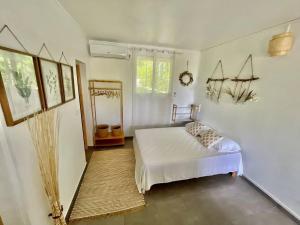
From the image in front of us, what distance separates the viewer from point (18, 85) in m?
0.91

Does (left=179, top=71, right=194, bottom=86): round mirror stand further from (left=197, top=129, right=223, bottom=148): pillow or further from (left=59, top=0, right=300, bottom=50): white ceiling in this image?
(left=197, top=129, right=223, bottom=148): pillow

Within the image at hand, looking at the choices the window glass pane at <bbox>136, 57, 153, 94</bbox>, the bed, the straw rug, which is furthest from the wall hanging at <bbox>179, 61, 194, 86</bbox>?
the straw rug

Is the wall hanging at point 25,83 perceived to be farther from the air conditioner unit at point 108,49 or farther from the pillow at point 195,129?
the pillow at point 195,129

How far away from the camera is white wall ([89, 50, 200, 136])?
10.9 feet

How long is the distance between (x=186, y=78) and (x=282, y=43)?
2.23 metres

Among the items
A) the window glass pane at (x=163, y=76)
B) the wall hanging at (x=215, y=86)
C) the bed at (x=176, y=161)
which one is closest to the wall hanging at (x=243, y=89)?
the wall hanging at (x=215, y=86)

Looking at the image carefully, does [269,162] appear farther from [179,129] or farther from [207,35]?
[207,35]

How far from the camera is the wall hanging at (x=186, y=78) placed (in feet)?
12.5

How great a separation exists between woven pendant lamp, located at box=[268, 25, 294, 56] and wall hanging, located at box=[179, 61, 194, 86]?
208 cm

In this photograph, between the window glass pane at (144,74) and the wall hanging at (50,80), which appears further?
the window glass pane at (144,74)

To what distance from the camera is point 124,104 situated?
365cm

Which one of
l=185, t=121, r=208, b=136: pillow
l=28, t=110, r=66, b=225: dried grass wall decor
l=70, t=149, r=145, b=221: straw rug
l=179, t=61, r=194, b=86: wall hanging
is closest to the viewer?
l=28, t=110, r=66, b=225: dried grass wall decor

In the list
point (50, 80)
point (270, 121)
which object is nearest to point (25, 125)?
point (50, 80)

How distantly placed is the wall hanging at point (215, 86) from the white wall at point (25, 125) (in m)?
2.90
